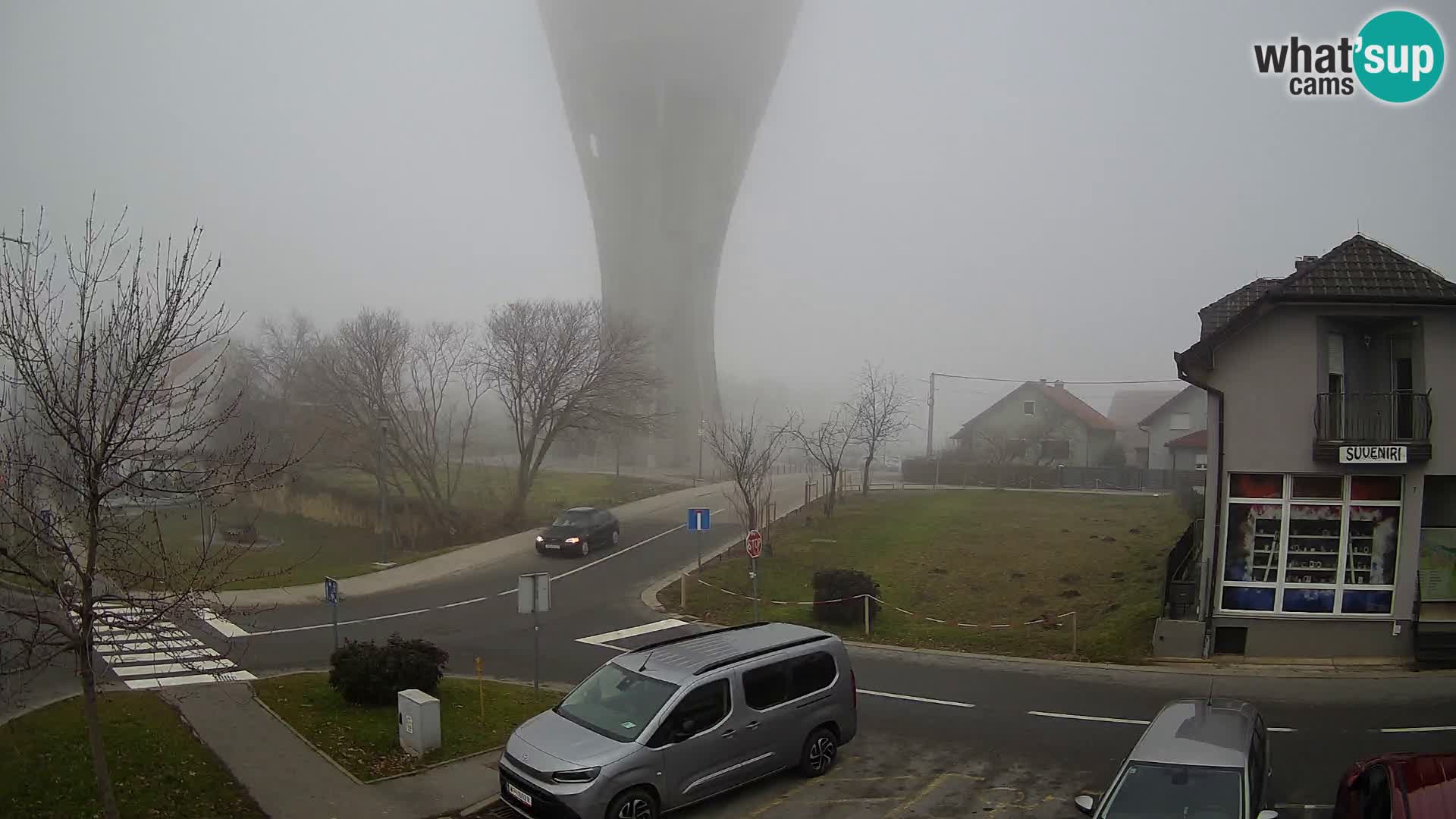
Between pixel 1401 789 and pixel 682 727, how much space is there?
609 centimetres

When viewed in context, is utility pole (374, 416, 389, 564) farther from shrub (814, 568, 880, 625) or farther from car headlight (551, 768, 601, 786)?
car headlight (551, 768, 601, 786)

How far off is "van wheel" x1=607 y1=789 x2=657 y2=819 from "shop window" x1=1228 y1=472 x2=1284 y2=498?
12.4 m

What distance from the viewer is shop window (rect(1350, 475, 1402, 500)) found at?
629 inches

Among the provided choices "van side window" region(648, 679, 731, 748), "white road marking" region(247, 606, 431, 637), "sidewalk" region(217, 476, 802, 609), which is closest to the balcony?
"van side window" region(648, 679, 731, 748)

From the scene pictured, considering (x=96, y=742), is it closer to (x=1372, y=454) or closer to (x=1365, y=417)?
(x=1372, y=454)

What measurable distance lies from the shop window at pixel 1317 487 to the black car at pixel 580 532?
70.8 ft

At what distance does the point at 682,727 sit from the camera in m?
9.62

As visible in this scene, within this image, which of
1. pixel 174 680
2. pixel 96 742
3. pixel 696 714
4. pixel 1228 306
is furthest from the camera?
pixel 1228 306

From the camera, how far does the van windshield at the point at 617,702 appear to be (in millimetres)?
9562

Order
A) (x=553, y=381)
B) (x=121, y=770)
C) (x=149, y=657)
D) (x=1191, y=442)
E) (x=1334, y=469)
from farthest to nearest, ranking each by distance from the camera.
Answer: (x=1191, y=442), (x=553, y=381), (x=149, y=657), (x=1334, y=469), (x=121, y=770)

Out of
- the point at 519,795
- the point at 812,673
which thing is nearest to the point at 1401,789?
the point at 812,673

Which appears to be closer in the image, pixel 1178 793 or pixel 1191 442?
pixel 1178 793

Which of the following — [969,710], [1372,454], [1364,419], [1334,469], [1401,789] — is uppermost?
[1364,419]

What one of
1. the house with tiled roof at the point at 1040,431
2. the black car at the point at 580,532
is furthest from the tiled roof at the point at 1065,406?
the black car at the point at 580,532
